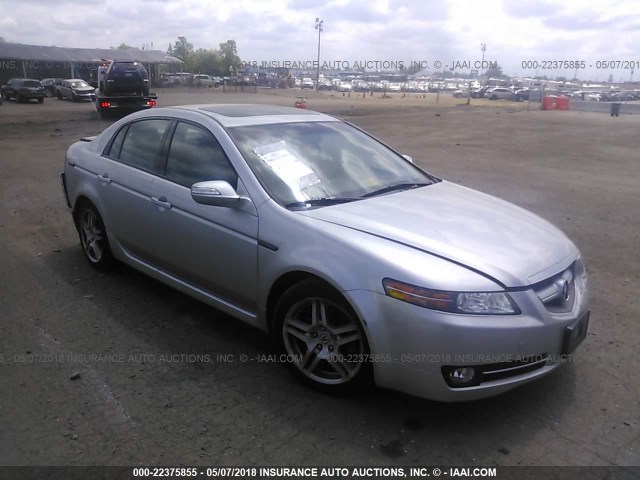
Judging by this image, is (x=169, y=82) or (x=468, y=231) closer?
(x=468, y=231)

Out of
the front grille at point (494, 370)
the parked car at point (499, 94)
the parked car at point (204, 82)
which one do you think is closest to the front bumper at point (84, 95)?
the parked car at point (204, 82)

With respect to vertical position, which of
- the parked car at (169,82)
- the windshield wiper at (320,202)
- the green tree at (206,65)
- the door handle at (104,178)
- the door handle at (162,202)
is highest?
the green tree at (206,65)

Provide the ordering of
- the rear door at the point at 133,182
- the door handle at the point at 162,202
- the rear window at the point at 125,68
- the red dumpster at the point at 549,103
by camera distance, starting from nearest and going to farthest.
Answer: the door handle at the point at 162,202
the rear door at the point at 133,182
the rear window at the point at 125,68
the red dumpster at the point at 549,103

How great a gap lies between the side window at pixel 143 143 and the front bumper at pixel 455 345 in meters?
2.27

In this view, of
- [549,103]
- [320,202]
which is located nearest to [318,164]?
[320,202]

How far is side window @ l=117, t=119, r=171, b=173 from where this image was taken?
435cm

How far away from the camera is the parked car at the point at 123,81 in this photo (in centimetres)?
2309

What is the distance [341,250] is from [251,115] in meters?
1.70

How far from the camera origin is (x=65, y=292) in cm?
470

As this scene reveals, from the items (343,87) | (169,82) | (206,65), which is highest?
(206,65)

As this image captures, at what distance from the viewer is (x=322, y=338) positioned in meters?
3.17

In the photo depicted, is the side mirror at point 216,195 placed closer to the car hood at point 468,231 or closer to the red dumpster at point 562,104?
the car hood at point 468,231

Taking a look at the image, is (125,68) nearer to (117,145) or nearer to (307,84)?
(117,145)

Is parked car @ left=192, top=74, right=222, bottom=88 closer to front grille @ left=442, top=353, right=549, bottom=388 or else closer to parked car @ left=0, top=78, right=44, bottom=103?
parked car @ left=0, top=78, right=44, bottom=103
